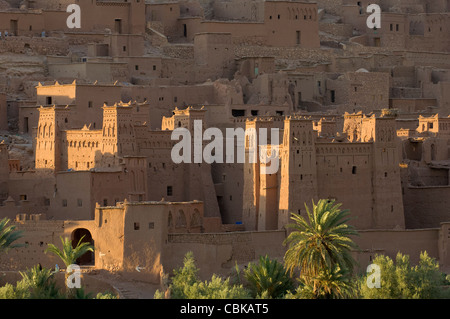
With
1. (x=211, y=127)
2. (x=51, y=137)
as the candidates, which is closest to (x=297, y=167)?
(x=211, y=127)

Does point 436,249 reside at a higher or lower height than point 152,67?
lower

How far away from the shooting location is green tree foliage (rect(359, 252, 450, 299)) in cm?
5056

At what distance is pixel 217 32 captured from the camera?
71.8 metres

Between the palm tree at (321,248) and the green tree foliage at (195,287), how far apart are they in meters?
1.91

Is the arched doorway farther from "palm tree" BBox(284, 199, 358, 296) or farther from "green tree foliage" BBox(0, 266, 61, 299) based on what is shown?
"palm tree" BBox(284, 199, 358, 296)

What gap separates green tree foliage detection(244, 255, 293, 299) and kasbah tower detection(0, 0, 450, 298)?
6.32 ft

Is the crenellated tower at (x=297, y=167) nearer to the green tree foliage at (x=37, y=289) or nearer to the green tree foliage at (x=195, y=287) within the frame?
the green tree foliage at (x=195, y=287)

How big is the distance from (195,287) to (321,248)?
397 cm

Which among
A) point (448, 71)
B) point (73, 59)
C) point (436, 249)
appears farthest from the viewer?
point (448, 71)

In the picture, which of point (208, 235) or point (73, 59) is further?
point (73, 59)

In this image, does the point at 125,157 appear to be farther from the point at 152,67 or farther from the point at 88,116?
the point at 152,67

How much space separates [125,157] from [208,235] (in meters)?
5.27
